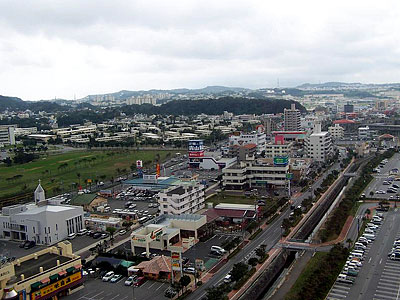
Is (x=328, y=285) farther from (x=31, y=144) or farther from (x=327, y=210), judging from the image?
(x=31, y=144)

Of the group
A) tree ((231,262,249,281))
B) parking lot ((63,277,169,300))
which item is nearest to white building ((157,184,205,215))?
parking lot ((63,277,169,300))

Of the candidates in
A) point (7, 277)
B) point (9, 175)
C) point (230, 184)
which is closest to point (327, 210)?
point (230, 184)

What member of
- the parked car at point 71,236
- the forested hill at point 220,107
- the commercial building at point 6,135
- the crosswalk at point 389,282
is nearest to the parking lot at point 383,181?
the crosswalk at point 389,282

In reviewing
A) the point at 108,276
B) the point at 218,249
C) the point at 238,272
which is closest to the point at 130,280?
the point at 108,276

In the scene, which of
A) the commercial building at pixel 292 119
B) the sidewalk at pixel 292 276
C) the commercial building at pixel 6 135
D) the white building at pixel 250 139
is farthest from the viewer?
the commercial building at pixel 292 119

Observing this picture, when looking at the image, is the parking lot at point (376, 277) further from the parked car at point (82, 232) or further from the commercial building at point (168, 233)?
the parked car at point (82, 232)

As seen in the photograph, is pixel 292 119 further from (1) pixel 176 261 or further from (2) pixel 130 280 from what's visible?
(2) pixel 130 280

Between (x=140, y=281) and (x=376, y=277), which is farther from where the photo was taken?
(x=140, y=281)
